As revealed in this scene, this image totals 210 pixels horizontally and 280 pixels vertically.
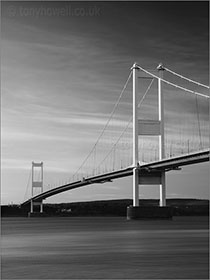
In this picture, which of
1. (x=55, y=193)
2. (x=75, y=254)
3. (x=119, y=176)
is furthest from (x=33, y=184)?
(x=75, y=254)

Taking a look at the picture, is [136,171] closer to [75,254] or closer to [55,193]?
[55,193]

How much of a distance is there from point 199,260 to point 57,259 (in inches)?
119

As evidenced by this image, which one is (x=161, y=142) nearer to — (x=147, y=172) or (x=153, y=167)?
(x=147, y=172)

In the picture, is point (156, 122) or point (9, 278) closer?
point (9, 278)

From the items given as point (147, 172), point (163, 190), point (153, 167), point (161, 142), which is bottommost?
point (163, 190)

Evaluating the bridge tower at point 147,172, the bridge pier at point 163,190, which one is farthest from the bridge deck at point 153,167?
the bridge pier at point 163,190

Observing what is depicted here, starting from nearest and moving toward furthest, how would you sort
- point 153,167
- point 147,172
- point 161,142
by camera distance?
point 153,167 → point 147,172 → point 161,142

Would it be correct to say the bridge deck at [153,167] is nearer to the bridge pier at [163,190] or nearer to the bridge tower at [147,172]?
the bridge tower at [147,172]

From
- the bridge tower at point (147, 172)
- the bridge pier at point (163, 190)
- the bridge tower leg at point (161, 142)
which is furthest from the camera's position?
the bridge pier at point (163, 190)

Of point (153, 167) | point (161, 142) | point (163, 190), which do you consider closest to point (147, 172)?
point (153, 167)

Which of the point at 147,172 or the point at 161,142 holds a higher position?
the point at 161,142

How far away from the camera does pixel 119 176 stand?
44.1 meters

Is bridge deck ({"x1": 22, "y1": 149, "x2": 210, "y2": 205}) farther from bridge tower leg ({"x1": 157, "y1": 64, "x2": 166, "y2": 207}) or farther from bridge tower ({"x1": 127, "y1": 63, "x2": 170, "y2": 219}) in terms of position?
bridge tower leg ({"x1": 157, "y1": 64, "x2": 166, "y2": 207})

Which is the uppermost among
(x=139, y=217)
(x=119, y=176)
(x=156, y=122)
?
(x=156, y=122)
